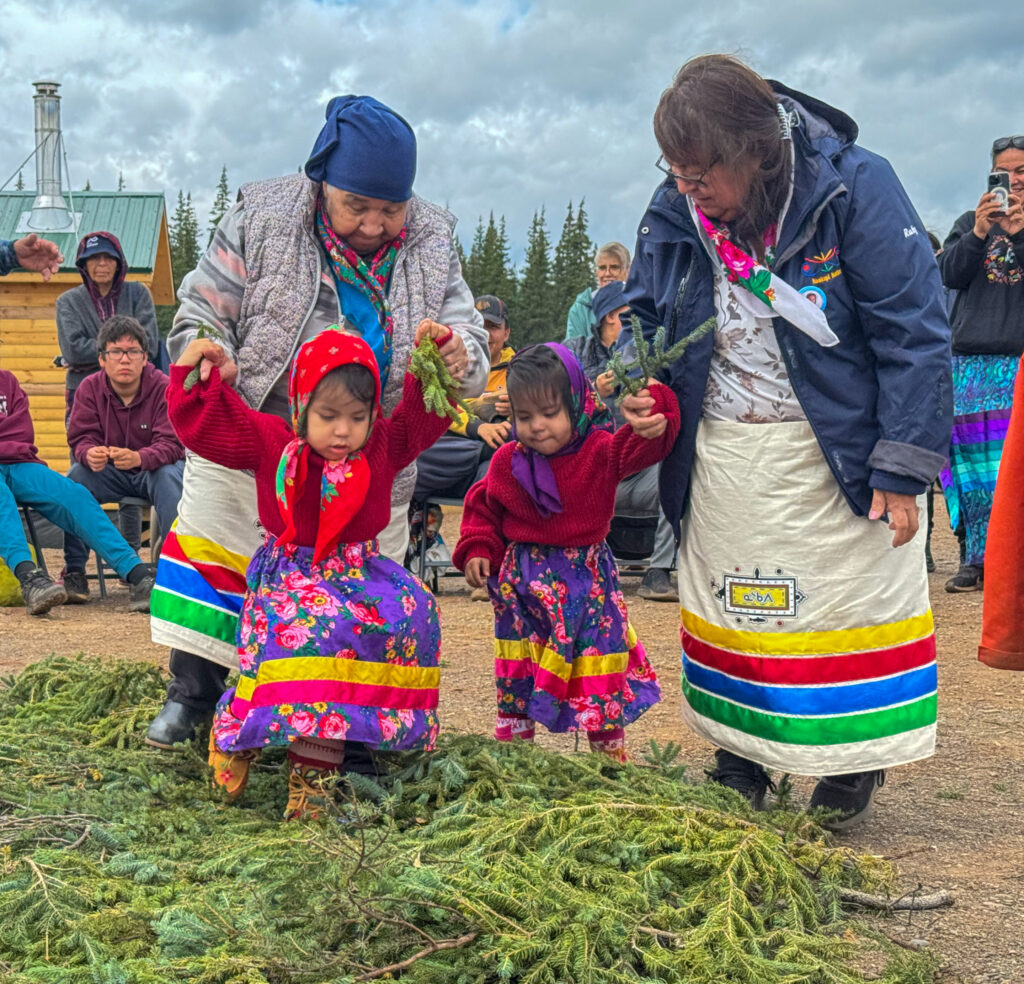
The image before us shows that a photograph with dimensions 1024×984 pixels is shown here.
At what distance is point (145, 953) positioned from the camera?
2.86 meters

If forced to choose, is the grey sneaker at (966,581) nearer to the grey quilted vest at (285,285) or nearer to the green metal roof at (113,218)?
the grey quilted vest at (285,285)

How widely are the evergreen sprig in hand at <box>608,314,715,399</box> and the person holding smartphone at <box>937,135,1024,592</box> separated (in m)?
4.28

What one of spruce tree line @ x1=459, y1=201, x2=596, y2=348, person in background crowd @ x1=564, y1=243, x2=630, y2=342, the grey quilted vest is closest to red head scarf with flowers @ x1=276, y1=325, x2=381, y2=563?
the grey quilted vest

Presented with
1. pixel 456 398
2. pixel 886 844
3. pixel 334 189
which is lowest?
pixel 886 844

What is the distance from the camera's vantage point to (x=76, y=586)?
8.98 metres

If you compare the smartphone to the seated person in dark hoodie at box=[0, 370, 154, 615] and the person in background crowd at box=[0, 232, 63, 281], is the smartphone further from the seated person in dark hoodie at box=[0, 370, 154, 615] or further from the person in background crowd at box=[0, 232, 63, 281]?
the seated person in dark hoodie at box=[0, 370, 154, 615]

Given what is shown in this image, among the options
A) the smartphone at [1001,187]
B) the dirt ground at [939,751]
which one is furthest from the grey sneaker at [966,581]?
the smartphone at [1001,187]

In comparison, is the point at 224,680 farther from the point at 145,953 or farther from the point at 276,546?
the point at 145,953

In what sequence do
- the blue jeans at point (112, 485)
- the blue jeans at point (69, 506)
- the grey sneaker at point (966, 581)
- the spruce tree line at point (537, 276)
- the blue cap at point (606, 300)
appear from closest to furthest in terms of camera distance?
1. the blue jeans at point (69, 506)
2. the grey sneaker at point (966, 581)
3. the blue cap at point (606, 300)
4. the blue jeans at point (112, 485)
5. the spruce tree line at point (537, 276)

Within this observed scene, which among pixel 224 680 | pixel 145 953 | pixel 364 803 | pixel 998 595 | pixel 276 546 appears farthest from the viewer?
pixel 224 680

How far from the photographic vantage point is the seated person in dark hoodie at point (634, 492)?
28.8ft

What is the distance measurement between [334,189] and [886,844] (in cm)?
239

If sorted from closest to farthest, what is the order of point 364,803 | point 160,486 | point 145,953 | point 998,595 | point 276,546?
point 145,953 < point 998,595 < point 364,803 < point 276,546 < point 160,486

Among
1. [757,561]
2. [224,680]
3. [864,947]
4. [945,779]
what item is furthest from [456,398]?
[945,779]
